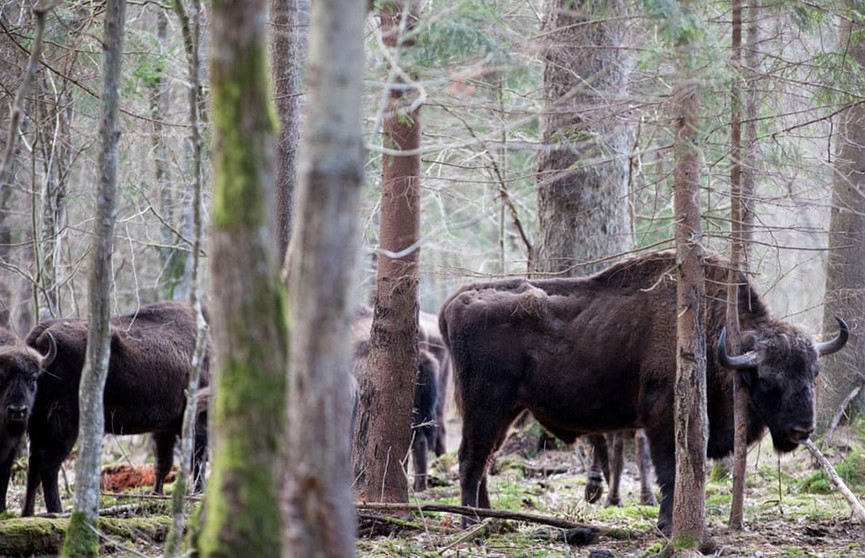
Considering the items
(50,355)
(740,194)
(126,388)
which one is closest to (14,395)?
(50,355)

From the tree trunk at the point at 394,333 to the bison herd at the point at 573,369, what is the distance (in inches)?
12.3

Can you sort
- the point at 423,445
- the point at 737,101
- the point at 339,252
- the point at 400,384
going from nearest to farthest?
the point at 339,252, the point at 737,101, the point at 400,384, the point at 423,445

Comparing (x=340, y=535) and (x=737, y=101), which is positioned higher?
(x=737, y=101)

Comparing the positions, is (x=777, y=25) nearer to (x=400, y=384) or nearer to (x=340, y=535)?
(x=400, y=384)

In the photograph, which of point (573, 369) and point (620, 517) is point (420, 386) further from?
point (620, 517)

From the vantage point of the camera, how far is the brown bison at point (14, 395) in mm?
10586

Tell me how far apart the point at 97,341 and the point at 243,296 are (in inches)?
93.6

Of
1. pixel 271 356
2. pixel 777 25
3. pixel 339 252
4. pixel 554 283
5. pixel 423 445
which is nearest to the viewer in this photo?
pixel 339 252

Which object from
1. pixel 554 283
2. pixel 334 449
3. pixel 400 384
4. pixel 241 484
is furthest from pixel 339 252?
pixel 554 283

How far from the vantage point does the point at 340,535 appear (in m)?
4.38

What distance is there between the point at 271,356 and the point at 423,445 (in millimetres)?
10224

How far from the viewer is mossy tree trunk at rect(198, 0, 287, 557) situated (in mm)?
4539

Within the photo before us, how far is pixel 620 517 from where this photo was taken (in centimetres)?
1087

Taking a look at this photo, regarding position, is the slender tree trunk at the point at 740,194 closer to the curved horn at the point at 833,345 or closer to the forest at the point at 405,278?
the forest at the point at 405,278
